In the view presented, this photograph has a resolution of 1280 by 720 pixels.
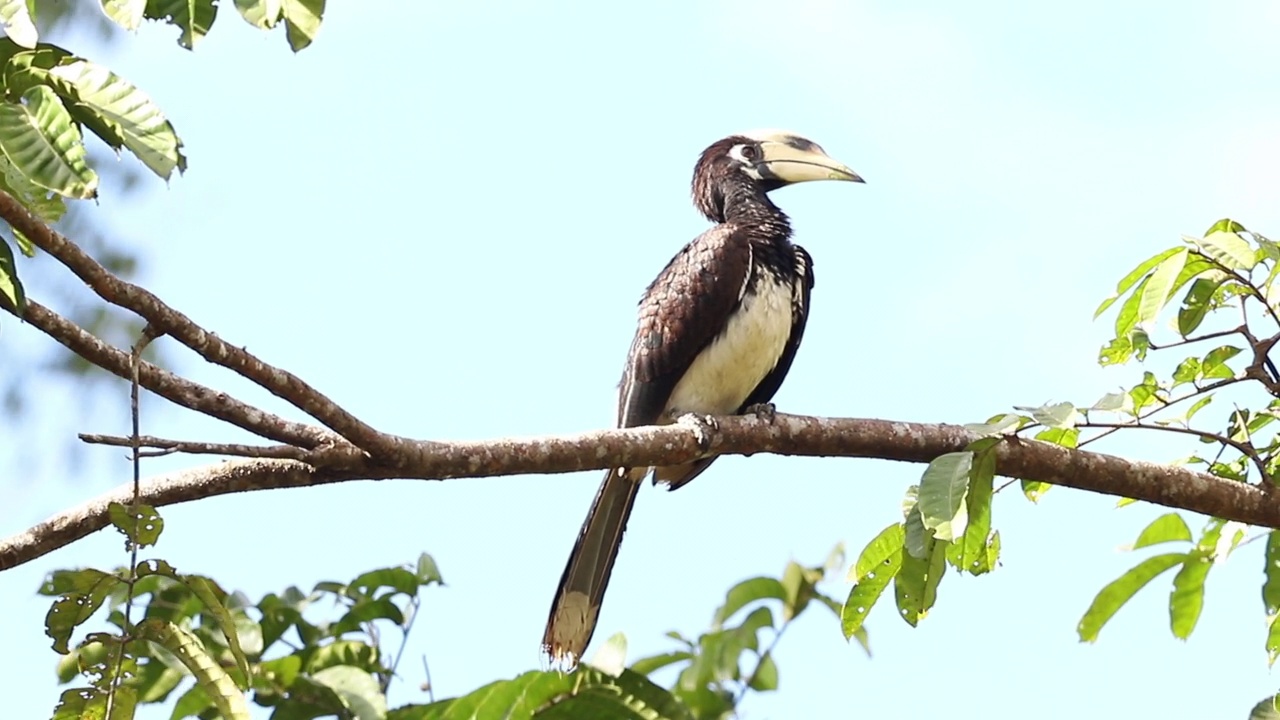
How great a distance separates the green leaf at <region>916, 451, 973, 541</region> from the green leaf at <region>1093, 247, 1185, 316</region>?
576 mm

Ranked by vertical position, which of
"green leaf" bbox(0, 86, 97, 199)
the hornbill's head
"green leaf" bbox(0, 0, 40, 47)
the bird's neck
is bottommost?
"green leaf" bbox(0, 86, 97, 199)

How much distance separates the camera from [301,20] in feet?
6.83

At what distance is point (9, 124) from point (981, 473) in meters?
1.74

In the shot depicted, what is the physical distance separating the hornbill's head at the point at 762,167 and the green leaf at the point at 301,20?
318 cm

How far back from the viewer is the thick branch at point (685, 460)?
271 cm

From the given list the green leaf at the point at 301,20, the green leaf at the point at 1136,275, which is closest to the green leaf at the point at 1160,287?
the green leaf at the point at 1136,275

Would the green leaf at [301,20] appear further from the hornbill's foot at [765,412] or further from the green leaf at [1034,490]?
the green leaf at [1034,490]

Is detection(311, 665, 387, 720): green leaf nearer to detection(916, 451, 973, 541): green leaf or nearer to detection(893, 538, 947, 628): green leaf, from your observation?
detection(893, 538, 947, 628): green leaf

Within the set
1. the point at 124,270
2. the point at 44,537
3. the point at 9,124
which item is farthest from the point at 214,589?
the point at 124,270

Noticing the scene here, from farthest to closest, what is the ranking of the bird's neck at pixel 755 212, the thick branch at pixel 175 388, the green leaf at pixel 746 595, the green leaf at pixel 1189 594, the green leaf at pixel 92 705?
the bird's neck at pixel 755 212 → the green leaf at pixel 1189 594 → the green leaf at pixel 746 595 → the thick branch at pixel 175 388 → the green leaf at pixel 92 705

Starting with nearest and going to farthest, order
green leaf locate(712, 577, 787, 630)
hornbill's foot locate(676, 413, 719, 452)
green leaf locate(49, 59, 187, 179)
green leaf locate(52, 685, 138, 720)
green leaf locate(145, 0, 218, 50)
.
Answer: green leaf locate(49, 59, 187, 179) < green leaf locate(145, 0, 218, 50) < green leaf locate(52, 685, 138, 720) < green leaf locate(712, 577, 787, 630) < hornbill's foot locate(676, 413, 719, 452)

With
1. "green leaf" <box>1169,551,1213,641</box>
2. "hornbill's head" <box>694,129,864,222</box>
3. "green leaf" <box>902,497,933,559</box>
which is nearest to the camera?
"green leaf" <box>902,497,933,559</box>

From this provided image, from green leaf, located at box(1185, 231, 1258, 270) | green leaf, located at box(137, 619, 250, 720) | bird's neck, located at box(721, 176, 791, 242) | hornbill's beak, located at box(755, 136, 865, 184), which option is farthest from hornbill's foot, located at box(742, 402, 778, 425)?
green leaf, located at box(137, 619, 250, 720)

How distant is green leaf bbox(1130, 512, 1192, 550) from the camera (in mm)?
3316
